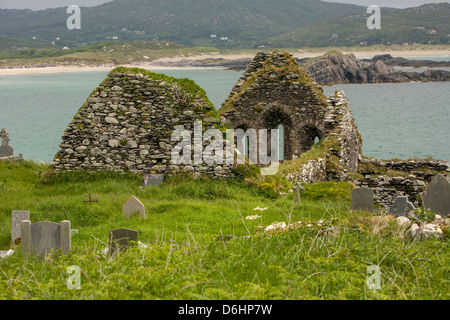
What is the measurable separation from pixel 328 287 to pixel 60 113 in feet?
281

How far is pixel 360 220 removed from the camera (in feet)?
34.4

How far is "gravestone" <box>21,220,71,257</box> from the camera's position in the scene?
9625mm

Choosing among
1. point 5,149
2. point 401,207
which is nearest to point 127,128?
point 401,207

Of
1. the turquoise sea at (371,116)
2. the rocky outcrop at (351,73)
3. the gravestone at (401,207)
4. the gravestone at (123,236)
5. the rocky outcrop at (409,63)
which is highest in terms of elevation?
the rocky outcrop at (409,63)

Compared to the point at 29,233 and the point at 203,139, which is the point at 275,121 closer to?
the point at 203,139

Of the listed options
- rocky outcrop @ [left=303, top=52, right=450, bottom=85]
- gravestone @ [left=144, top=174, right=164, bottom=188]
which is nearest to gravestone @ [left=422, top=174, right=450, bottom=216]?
gravestone @ [left=144, top=174, right=164, bottom=188]

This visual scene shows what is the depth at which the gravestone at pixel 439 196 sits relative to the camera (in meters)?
12.1

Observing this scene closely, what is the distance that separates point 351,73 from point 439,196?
371 feet

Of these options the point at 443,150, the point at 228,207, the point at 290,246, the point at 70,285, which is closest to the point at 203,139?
the point at 228,207

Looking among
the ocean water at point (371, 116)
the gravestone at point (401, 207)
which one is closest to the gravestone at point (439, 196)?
the gravestone at point (401, 207)

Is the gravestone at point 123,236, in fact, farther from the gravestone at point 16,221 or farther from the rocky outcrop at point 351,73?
the rocky outcrop at point 351,73

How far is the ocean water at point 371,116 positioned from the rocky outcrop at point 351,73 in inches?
94.1

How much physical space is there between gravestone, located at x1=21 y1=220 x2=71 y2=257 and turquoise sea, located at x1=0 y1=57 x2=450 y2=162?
39843 millimetres

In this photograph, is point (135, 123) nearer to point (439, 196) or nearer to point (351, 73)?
point (439, 196)
